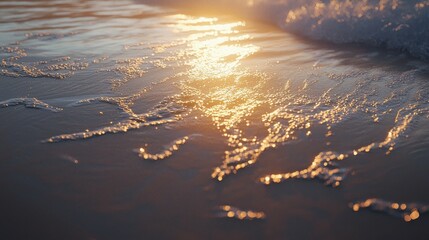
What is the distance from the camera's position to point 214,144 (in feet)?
8.45

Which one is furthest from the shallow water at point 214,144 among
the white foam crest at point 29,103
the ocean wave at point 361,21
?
the ocean wave at point 361,21

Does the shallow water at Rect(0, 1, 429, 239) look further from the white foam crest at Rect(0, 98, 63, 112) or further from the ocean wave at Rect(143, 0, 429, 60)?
the ocean wave at Rect(143, 0, 429, 60)

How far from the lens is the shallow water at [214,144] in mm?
1872

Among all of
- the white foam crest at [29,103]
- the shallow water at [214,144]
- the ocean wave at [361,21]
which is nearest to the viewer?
the shallow water at [214,144]

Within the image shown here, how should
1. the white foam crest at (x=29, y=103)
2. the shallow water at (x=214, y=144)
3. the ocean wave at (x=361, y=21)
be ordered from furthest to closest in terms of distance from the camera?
the ocean wave at (x=361, y=21)
the white foam crest at (x=29, y=103)
the shallow water at (x=214, y=144)

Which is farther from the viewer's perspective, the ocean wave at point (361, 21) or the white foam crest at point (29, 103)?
the ocean wave at point (361, 21)

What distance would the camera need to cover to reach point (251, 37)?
5.77 metres

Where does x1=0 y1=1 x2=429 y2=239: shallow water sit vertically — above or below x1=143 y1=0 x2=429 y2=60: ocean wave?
below

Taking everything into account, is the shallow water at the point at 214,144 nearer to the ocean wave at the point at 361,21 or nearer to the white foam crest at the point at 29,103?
the white foam crest at the point at 29,103

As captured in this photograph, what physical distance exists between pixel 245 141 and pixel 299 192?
0.66 metres

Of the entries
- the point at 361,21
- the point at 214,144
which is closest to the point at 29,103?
the point at 214,144

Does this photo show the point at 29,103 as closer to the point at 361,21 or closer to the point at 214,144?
the point at 214,144

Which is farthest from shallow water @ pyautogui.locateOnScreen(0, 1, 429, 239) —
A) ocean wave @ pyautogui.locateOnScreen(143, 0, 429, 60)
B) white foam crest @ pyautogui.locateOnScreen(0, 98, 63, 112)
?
ocean wave @ pyautogui.locateOnScreen(143, 0, 429, 60)

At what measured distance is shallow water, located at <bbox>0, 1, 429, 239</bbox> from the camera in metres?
1.87
